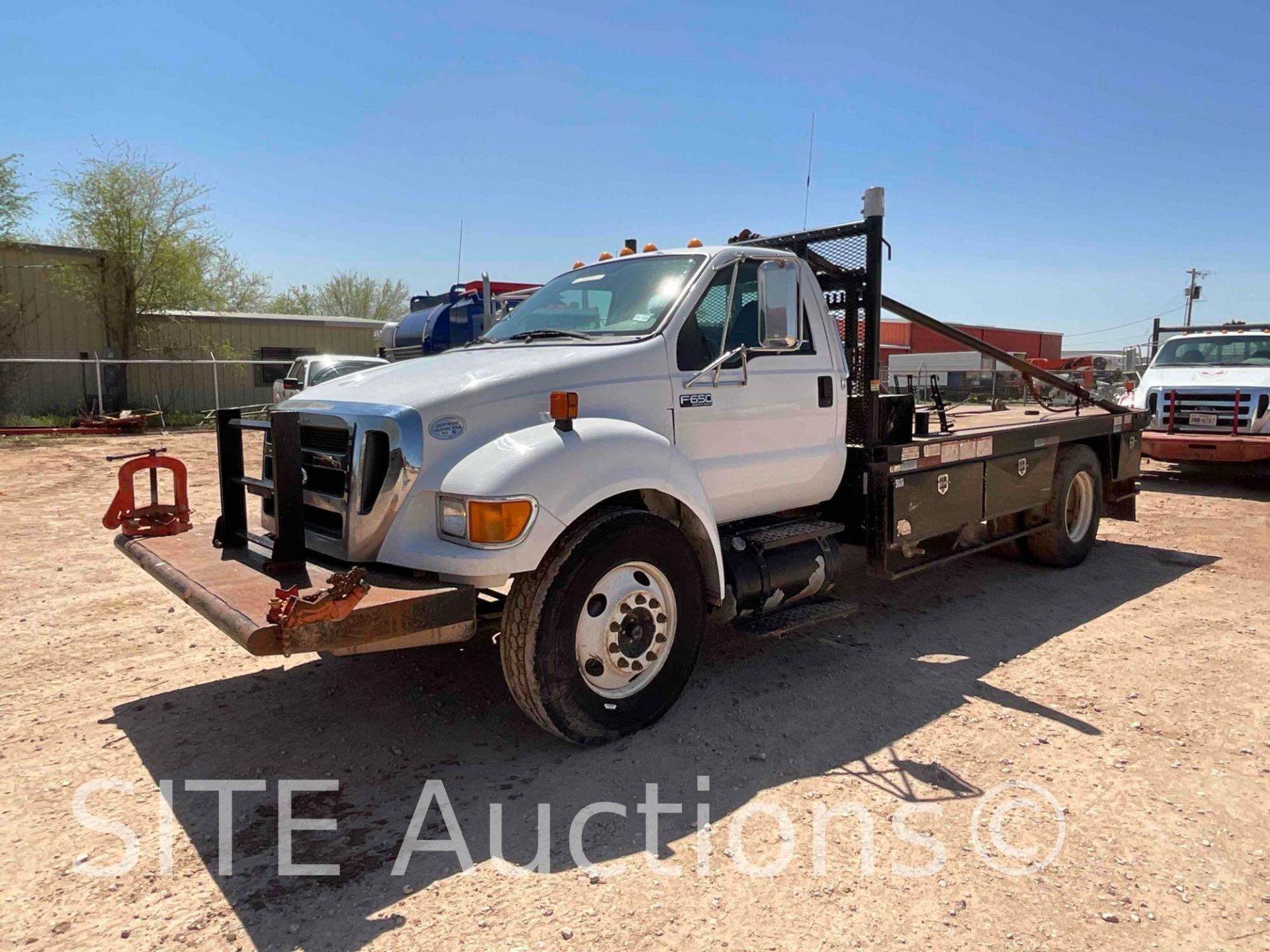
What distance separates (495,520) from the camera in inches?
126

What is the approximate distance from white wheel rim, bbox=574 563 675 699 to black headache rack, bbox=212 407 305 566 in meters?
1.26

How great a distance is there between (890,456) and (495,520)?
298 cm

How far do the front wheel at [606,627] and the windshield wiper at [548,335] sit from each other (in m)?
1.06

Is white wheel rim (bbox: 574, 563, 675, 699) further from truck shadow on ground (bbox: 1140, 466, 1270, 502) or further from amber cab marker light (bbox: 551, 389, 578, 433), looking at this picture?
truck shadow on ground (bbox: 1140, 466, 1270, 502)

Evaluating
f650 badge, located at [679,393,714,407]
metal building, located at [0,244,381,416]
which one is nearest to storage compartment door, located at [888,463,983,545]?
f650 badge, located at [679,393,714,407]

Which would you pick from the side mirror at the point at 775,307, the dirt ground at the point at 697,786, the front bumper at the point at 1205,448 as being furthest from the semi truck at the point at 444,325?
the front bumper at the point at 1205,448

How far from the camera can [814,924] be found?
2.61 metres

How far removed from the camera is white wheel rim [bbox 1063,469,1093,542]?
7.45m

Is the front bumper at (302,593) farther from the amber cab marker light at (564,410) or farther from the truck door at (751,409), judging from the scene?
the truck door at (751,409)

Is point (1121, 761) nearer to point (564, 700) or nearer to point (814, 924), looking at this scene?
point (814, 924)

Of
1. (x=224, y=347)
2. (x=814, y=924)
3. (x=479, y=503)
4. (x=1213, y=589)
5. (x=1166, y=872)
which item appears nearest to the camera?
(x=814, y=924)

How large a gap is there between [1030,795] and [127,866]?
3393 mm

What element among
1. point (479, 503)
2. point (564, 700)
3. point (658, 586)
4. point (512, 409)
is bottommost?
point (564, 700)

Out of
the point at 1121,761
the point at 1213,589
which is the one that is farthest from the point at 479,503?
the point at 1213,589
